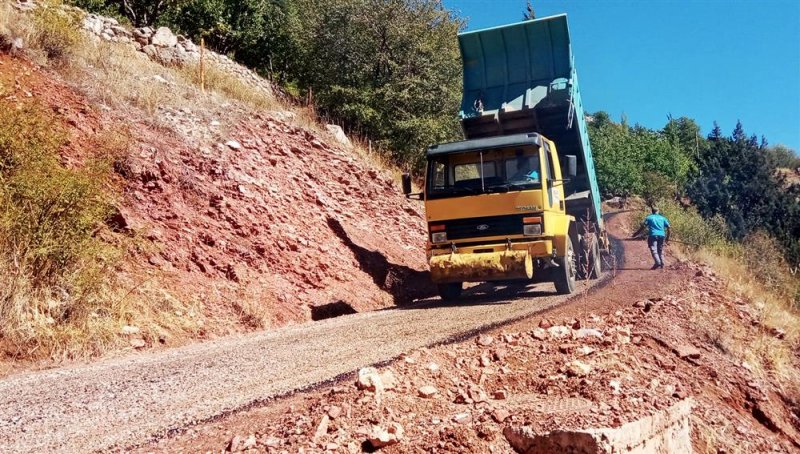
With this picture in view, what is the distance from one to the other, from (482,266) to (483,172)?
5.08ft

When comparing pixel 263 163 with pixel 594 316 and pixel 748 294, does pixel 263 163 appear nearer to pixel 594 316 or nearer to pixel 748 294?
pixel 594 316

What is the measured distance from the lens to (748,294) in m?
12.5

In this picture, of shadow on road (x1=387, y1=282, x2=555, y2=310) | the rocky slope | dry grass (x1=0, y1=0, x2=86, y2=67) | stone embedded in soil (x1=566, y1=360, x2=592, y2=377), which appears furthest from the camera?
dry grass (x1=0, y1=0, x2=86, y2=67)

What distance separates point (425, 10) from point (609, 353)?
60.8ft

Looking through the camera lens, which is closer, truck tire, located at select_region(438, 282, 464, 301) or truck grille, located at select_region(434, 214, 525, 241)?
truck grille, located at select_region(434, 214, 525, 241)

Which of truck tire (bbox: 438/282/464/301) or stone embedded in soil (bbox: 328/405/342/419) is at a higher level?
truck tire (bbox: 438/282/464/301)

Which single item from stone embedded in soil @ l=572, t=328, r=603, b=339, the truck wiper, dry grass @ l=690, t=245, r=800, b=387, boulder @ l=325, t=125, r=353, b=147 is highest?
boulder @ l=325, t=125, r=353, b=147

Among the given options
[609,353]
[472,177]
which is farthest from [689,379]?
[472,177]

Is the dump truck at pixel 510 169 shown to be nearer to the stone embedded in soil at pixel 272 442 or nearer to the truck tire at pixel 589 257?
the truck tire at pixel 589 257

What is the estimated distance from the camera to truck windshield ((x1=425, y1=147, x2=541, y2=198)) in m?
9.83

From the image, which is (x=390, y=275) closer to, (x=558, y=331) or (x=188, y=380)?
(x=558, y=331)

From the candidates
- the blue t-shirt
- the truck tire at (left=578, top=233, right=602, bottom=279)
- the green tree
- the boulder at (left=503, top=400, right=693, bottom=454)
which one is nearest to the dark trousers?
the blue t-shirt

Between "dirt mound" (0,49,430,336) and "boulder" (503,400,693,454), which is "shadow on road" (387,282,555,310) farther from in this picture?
"boulder" (503,400,693,454)

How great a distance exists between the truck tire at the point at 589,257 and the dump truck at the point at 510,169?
0.04 m
